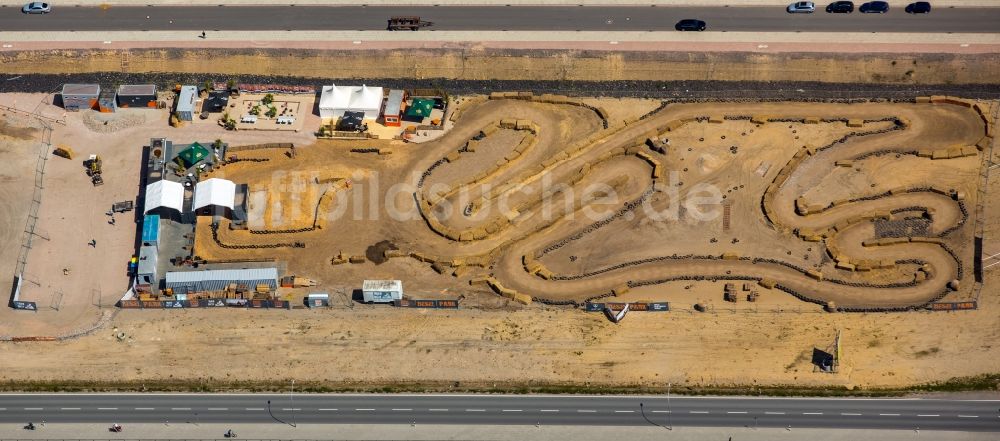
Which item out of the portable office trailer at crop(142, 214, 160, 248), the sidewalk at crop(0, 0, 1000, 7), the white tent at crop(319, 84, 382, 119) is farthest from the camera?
the sidewalk at crop(0, 0, 1000, 7)

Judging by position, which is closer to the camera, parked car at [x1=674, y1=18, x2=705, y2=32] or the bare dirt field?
the bare dirt field

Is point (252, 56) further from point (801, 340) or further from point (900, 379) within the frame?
point (900, 379)

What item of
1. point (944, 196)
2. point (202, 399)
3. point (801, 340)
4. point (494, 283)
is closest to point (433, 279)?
point (494, 283)

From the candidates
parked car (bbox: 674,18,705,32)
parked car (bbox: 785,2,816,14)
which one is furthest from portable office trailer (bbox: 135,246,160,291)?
parked car (bbox: 785,2,816,14)

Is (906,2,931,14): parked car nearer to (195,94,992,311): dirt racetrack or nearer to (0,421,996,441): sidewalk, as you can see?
(195,94,992,311): dirt racetrack

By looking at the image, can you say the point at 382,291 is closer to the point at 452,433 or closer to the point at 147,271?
the point at 452,433

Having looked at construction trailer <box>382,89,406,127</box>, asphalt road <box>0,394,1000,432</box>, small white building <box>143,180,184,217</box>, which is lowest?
asphalt road <box>0,394,1000,432</box>
